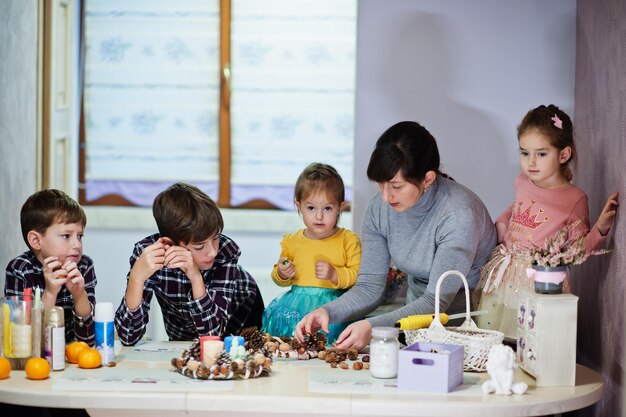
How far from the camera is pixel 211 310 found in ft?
8.82

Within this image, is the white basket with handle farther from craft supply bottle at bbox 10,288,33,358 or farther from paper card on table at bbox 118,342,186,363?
craft supply bottle at bbox 10,288,33,358

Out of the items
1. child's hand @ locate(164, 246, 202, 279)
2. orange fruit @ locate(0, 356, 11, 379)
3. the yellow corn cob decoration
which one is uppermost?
child's hand @ locate(164, 246, 202, 279)

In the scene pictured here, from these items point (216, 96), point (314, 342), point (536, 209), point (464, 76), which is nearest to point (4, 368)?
point (314, 342)

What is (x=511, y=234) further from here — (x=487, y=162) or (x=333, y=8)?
(x=333, y=8)

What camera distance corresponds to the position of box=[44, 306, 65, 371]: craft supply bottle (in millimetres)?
2248

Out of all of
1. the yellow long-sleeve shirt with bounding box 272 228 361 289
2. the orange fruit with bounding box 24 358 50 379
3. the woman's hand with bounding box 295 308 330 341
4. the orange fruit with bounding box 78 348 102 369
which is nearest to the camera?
the orange fruit with bounding box 24 358 50 379

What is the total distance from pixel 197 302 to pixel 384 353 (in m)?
0.69

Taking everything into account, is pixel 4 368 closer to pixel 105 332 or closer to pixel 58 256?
pixel 105 332

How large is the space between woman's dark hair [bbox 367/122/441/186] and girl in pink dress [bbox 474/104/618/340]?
1.12 ft

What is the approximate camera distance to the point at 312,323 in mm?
2562

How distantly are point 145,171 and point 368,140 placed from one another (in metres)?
2.56

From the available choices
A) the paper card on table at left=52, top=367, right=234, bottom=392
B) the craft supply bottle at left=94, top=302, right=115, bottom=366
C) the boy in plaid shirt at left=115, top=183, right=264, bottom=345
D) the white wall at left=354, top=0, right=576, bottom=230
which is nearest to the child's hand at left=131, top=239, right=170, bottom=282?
the boy in plaid shirt at left=115, top=183, right=264, bottom=345

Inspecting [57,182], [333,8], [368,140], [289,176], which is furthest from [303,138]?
[368,140]

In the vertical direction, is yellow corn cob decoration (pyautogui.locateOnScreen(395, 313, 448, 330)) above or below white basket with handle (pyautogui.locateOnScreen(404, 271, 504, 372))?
above
